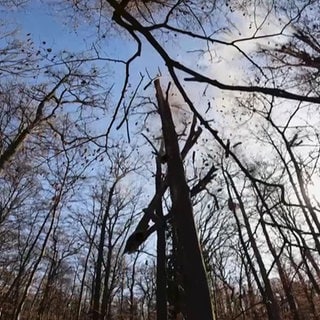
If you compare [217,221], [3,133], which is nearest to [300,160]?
[217,221]

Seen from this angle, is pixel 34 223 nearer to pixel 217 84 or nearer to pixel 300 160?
pixel 300 160

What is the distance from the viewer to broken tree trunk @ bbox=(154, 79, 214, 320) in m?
1.47

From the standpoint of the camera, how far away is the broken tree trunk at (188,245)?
1.47 meters

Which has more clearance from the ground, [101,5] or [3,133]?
[3,133]

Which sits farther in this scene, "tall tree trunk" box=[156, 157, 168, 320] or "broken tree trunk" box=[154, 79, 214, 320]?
"tall tree trunk" box=[156, 157, 168, 320]

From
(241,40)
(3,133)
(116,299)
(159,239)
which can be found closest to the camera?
(241,40)

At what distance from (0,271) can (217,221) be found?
22.0m

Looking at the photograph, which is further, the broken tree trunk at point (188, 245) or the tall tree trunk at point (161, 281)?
the tall tree trunk at point (161, 281)

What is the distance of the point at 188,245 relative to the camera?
5.31ft

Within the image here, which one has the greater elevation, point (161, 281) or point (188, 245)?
point (161, 281)

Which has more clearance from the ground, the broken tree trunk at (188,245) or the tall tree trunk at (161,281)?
the tall tree trunk at (161,281)

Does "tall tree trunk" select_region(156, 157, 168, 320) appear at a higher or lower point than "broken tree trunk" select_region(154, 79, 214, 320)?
higher

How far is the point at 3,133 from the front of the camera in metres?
11.9

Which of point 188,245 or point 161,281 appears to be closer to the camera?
point 188,245
